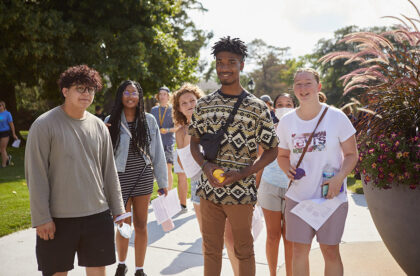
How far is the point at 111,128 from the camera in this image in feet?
12.6

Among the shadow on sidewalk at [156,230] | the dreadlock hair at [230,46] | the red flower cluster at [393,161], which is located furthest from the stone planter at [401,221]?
the shadow on sidewalk at [156,230]

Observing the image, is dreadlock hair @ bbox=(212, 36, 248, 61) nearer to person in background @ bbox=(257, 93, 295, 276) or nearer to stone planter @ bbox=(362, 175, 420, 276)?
person in background @ bbox=(257, 93, 295, 276)

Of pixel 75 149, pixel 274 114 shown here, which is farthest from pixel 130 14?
pixel 75 149

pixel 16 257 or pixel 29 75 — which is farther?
pixel 29 75

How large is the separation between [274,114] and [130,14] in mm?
14462

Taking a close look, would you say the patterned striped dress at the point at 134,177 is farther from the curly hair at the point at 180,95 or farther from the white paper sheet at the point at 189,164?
the white paper sheet at the point at 189,164

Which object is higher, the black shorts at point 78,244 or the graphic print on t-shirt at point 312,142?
the graphic print on t-shirt at point 312,142

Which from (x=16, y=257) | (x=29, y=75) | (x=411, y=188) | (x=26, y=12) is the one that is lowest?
(x=16, y=257)

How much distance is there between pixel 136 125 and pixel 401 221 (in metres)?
2.78

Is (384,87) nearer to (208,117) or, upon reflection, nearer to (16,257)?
(208,117)

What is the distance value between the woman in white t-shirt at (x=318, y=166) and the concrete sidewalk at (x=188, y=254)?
44.0 inches

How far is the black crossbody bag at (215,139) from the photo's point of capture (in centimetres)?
264

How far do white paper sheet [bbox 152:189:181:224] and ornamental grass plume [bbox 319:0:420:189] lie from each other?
200 centimetres

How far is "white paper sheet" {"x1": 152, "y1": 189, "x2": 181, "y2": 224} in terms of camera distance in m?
3.88
